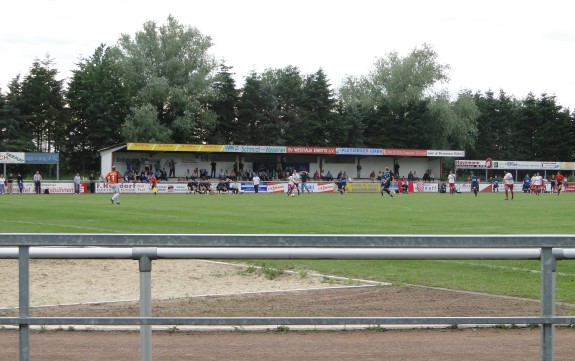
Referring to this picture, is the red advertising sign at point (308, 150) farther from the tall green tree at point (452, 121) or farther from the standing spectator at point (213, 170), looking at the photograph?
the tall green tree at point (452, 121)

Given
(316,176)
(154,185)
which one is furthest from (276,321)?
(316,176)

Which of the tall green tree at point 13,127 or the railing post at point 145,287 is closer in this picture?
the railing post at point 145,287

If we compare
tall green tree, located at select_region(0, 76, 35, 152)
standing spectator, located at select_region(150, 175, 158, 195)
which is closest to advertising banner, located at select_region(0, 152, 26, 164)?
standing spectator, located at select_region(150, 175, 158, 195)

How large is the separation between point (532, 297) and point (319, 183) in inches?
2417

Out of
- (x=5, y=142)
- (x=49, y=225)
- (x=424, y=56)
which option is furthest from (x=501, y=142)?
(x=49, y=225)

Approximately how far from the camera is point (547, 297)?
4.91m

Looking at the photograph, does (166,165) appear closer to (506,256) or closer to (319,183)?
(319,183)

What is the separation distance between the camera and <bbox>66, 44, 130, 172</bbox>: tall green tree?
88.9m

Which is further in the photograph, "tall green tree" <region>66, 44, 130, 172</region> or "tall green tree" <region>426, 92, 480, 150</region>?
"tall green tree" <region>426, 92, 480, 150</region>

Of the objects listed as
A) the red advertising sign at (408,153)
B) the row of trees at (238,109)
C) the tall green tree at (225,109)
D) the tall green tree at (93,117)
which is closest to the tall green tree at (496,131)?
the row of trees at (238,109)

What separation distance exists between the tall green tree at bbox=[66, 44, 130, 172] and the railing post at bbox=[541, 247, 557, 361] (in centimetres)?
8625

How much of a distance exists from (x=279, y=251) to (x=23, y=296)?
1596 millimetres

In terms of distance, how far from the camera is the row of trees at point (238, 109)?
8831 centimetres

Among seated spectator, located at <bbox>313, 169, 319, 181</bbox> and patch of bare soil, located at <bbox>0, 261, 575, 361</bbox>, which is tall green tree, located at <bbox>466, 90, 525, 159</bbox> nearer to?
seated spectator, located at <bbox>313, 169, 319, 181</bbox>
